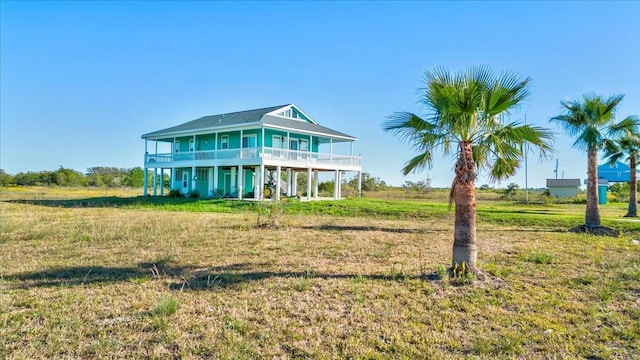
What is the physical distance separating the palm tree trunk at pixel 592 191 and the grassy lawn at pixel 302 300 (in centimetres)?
498

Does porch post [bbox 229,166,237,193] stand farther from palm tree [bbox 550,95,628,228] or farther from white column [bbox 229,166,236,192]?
palm tree [bbox 550,95,628,228]

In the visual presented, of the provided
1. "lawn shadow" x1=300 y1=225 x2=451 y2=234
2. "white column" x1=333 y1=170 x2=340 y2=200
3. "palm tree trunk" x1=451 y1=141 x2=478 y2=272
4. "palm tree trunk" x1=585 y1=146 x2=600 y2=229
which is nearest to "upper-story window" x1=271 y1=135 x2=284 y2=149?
"white column" x1=333 y1=170 x2=340 y2=200

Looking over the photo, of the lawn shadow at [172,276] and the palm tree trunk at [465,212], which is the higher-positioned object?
the palm tree trunk at [465,212]

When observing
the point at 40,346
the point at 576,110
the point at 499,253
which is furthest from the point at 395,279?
the point at 576,110

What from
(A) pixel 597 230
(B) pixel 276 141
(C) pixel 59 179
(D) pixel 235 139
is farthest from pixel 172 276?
(C) pixel 59 179

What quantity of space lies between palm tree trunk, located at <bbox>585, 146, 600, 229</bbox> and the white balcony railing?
16008 mm

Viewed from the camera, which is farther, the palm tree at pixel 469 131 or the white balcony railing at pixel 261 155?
the white balcony railing at pixel 261 155

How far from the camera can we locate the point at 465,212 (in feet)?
23.6

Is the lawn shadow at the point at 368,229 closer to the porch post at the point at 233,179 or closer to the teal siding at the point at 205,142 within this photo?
the porch post at the point at 233,179

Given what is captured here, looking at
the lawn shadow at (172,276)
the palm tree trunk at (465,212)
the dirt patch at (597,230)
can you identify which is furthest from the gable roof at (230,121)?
the palm tree trunk at (465,212)

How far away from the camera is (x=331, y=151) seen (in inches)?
1183

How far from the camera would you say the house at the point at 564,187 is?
48344 millimetres

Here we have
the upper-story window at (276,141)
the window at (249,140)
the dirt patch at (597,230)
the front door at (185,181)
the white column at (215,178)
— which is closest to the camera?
the dirt patch at (597,230)

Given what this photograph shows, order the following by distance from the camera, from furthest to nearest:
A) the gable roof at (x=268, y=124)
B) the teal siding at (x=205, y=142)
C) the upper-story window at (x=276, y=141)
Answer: the teal siding at (x=205, y=142), the upper-story window at (x=276, y=141), the gable roof at (x=268, y=124)
